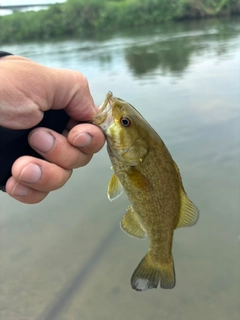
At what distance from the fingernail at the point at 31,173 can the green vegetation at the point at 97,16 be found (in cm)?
4496

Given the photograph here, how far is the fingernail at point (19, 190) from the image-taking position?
7.11 feet

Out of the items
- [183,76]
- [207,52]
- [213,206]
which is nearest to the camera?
[213,206]

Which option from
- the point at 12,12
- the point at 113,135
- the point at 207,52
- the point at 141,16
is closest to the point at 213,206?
the point at 113,135

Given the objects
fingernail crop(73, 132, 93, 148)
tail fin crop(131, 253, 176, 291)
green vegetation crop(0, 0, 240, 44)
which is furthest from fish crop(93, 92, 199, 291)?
green vegetation crop(0, 0, 240, 44)

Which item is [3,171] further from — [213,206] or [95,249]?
[213,206]

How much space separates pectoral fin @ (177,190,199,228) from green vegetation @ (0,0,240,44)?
1767 inches

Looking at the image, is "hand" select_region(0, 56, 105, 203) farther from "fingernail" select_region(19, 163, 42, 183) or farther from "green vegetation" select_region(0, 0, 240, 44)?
"green vegetation" select_region(0, 0, 240, 44)

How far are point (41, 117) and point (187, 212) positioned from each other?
1.18 metres

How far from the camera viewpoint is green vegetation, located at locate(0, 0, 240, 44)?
45500 millimetres

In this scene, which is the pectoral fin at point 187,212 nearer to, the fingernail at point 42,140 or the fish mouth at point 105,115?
the fish mouth at point 105,115

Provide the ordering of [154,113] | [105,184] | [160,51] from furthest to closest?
1. [160,51]
2. [154,113]
3. [105,184]

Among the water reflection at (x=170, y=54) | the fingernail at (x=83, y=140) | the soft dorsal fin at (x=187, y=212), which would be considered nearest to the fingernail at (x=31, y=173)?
the fingernail at (x=83, y=140)

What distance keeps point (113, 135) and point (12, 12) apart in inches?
2520

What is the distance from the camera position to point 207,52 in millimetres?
17562
